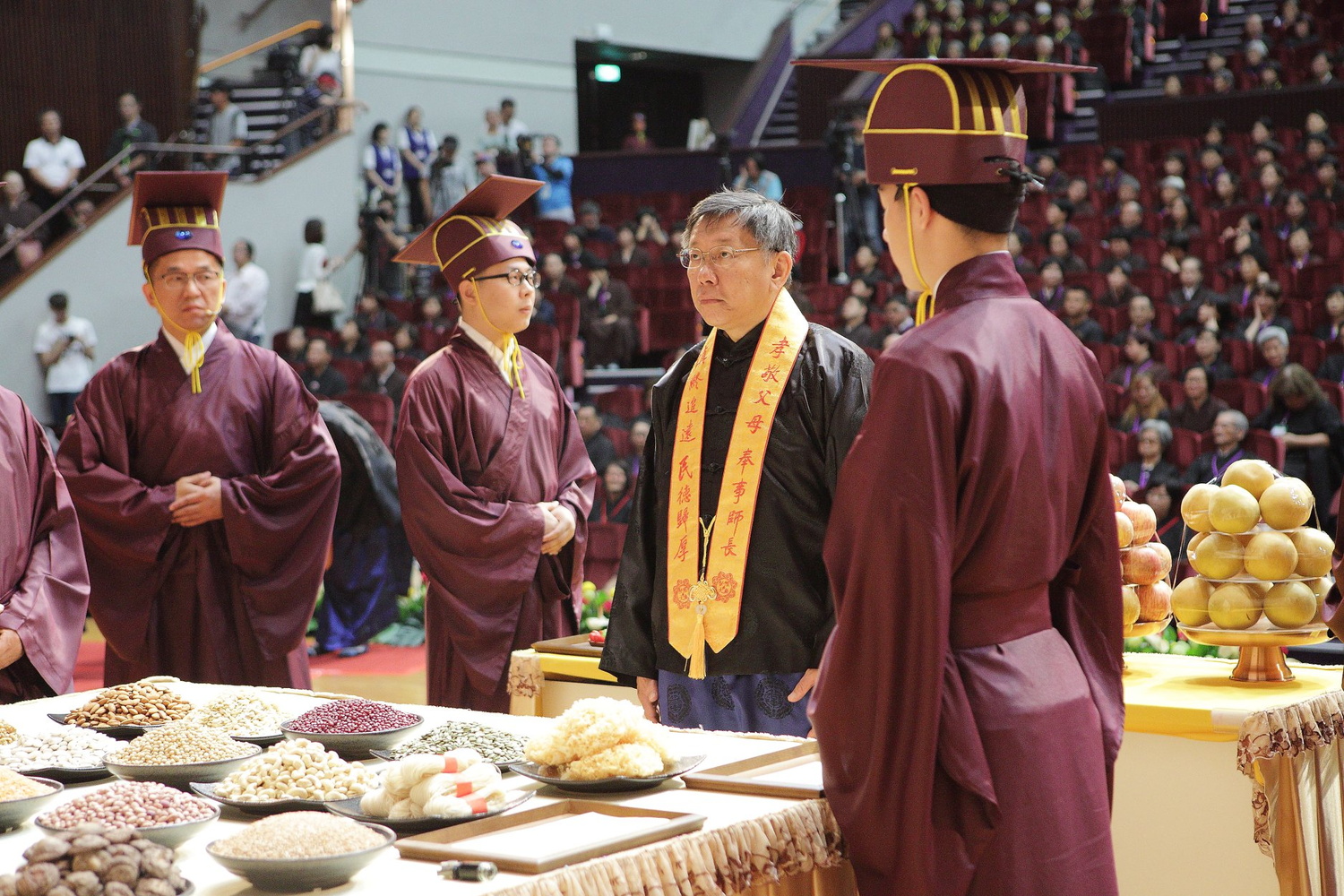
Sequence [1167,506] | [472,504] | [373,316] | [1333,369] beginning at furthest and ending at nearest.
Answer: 1. [373,316]
2. [1333,369]
3. [1167,506]
4. [472,504]

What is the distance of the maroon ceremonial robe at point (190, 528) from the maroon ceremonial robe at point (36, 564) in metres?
0.45

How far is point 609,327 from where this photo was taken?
11.3 metres

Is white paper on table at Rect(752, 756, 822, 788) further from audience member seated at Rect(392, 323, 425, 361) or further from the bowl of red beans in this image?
audience member seated at Rect(392, 323, 425, 361)

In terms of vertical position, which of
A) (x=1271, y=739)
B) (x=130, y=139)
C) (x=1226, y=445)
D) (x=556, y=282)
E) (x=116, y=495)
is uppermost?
(x=130, y=139)

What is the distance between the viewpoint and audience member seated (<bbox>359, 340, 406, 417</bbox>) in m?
9.73

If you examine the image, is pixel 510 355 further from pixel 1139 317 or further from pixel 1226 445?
pixel 1139 317

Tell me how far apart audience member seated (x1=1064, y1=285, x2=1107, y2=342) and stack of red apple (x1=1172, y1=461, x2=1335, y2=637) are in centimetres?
636

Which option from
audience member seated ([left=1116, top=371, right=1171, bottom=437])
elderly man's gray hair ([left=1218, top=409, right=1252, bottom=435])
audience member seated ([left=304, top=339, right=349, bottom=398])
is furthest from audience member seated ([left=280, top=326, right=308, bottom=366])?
elderly man's gray hair ([left=1218, top=409, right=1252, bottom=435])

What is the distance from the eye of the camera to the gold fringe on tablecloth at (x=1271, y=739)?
2688 millimetres

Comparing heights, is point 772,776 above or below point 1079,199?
below

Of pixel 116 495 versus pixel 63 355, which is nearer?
pixel 116 495

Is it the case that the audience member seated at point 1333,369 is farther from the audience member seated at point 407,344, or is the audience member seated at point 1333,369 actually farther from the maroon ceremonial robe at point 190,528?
the maroon ceremonial robe at point 190,528

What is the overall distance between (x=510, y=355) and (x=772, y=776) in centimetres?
217

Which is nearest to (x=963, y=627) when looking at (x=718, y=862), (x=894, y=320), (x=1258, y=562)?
(x=718, y=862)
